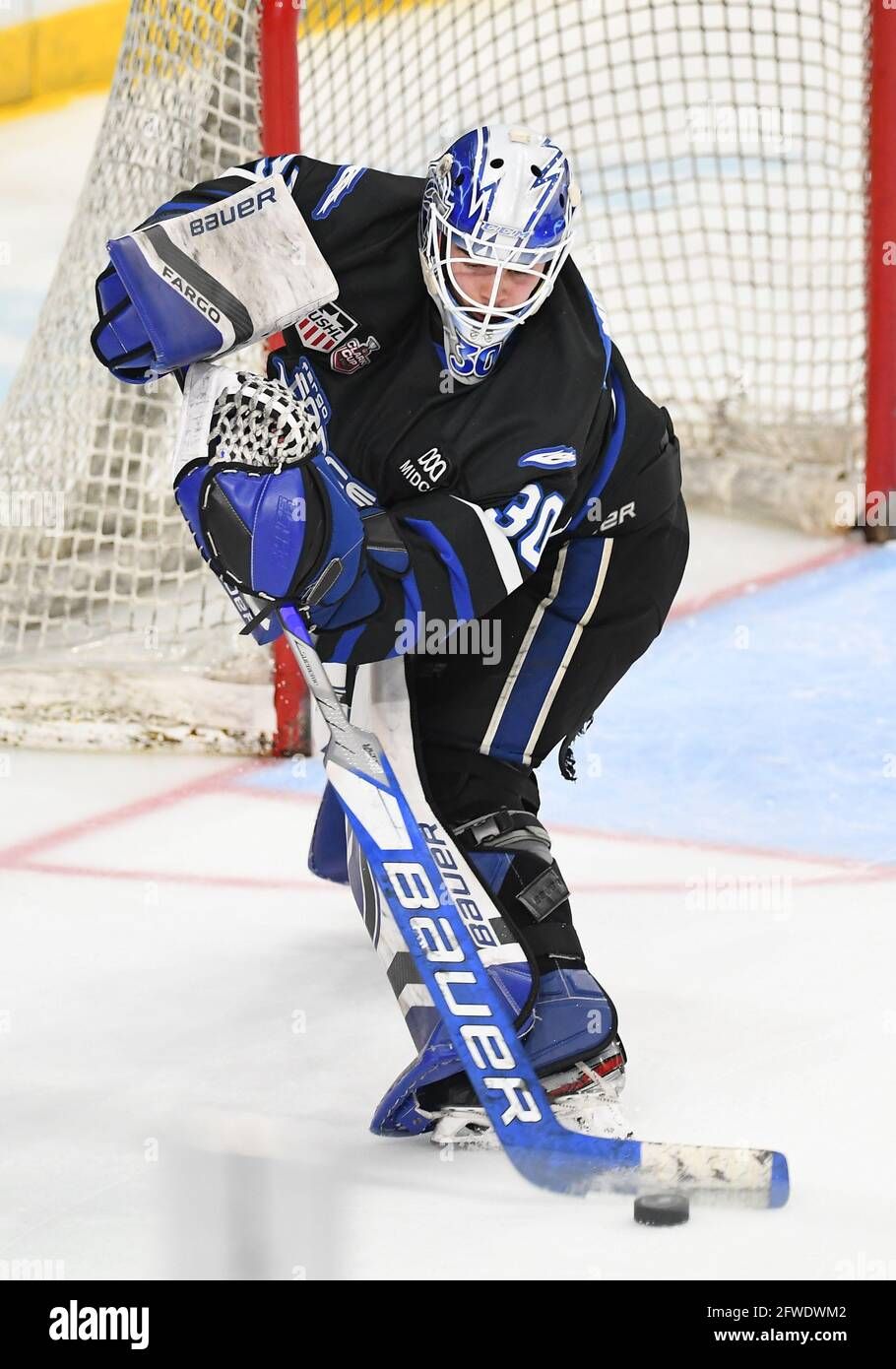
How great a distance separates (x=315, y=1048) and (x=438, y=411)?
848 mm

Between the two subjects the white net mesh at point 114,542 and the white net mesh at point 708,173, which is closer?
the white net mesh at point 114,542

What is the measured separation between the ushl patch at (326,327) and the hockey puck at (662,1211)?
112 cm

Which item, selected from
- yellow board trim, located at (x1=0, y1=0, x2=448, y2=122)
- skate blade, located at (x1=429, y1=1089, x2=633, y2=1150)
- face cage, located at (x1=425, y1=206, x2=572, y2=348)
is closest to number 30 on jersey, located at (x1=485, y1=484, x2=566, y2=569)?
→ face cage, located at (x1=425, y1=206, x2=572, y2=348)

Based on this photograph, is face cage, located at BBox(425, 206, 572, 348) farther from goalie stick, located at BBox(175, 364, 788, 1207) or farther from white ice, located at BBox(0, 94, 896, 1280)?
white ice, located at BBox(0, 94, 896, 1280)

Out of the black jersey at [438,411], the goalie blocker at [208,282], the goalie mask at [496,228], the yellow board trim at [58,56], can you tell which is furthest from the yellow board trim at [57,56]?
the goalie mask at [496,228]

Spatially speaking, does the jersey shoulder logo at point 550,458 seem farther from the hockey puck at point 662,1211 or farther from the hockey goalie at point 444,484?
the hockey puck at point 662,1211

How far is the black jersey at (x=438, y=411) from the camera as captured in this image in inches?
79.7

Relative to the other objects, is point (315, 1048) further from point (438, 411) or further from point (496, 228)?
point (496, 228)

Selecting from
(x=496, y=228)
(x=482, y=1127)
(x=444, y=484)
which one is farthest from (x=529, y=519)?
(x=482, y=1127)

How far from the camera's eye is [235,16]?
348 centimetres

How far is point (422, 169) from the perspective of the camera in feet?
17.0

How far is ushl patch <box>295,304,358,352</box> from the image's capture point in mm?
2389

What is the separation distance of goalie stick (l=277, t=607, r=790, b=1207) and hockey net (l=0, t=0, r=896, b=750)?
58.5 inches
